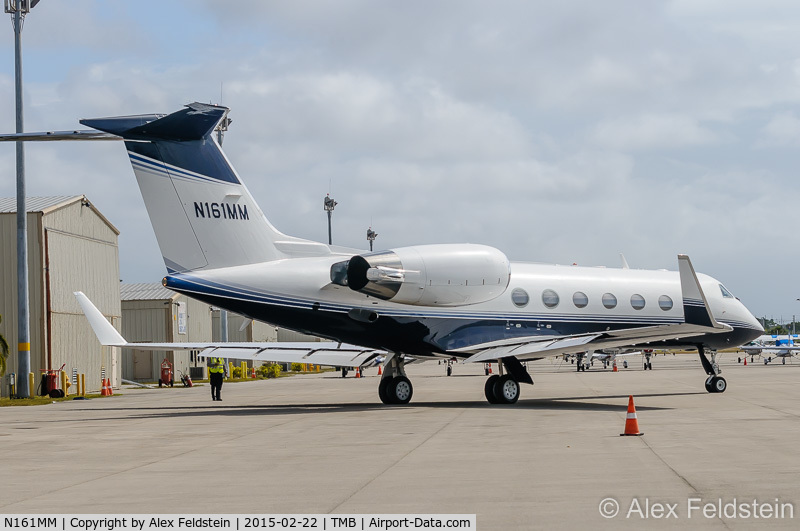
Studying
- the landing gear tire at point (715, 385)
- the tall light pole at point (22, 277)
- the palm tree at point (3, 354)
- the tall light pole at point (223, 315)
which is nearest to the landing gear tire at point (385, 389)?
the landing gear tire at point (715, 385)

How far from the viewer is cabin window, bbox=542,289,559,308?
81.7 feet

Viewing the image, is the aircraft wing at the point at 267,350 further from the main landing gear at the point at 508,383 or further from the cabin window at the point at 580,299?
the cabin window at the point at 580,299

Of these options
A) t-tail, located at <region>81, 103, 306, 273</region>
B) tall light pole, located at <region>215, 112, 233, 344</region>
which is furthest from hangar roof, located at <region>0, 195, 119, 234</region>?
t-tail, located at <region>81, 103, 306, 273</region>

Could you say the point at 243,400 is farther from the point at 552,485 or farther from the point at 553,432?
the point at 552,485

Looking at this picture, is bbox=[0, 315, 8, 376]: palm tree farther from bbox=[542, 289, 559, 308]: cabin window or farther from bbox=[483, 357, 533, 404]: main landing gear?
bbox=[542, 289, 559, 308]: cabin window

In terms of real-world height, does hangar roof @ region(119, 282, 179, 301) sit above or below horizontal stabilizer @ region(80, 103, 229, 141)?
below

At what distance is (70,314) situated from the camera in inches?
1465

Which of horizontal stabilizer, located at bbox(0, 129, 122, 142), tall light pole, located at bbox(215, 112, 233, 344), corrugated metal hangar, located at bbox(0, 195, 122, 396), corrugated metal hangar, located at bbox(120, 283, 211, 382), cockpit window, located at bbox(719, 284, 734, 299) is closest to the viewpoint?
horizontal stabilizer, located at bbox(0, 129, 122, 142)

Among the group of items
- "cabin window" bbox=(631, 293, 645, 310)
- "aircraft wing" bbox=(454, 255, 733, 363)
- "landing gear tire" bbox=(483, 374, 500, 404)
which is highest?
"cabin window" bbox=(631, 293, 645, 310)

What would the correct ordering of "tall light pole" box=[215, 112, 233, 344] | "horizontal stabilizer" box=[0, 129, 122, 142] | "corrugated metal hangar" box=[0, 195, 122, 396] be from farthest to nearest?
1. "tall light pole" box=[215, 112, 233, 344]
2. "corrugated metal hangar" box=[0, 195, 122, 396]
3. "horizontal stabilizer" box=[0, 129, 122, 142]

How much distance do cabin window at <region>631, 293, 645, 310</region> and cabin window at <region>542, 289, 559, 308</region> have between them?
279 centimetres

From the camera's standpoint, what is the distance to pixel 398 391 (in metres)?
23.9

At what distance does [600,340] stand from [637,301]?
5.74m

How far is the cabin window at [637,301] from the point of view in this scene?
2659 cm
